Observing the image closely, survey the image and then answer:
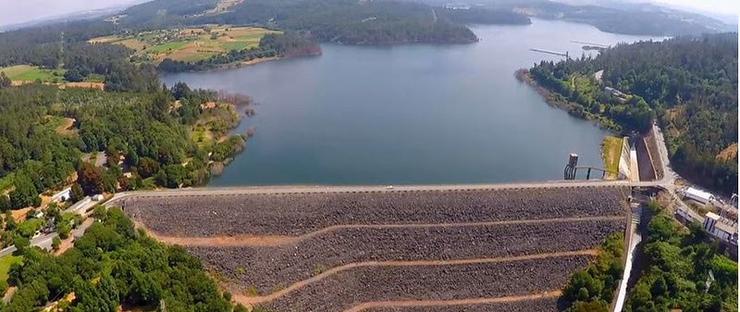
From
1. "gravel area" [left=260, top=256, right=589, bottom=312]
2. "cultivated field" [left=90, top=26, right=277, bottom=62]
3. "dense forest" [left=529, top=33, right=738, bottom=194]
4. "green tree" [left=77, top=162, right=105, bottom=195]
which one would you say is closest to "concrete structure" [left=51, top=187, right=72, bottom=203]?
"green tree" [left=77, top=162, right=105, bottom=195]

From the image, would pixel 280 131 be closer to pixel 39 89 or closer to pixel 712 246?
pixel 39 89

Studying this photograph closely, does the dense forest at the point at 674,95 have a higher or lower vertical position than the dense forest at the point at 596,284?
higher

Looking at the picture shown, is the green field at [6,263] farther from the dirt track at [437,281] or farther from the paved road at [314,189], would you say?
the dirt track at [437,281]

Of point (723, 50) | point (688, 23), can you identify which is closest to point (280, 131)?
point (723, 50)

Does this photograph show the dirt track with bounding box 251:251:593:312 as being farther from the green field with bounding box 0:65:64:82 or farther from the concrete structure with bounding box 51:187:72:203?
the green field with bounding box 0:65:64:82

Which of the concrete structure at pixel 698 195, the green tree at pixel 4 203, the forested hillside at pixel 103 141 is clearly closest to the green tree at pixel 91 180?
the forested hillside at pixel 103 141

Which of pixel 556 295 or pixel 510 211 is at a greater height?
pixel 510 211

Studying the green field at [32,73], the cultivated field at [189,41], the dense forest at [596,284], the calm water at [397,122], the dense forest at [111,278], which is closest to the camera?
the dense forest at [111,278]
